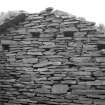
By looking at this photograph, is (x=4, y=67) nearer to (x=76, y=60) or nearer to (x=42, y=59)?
(x=42, y=59)

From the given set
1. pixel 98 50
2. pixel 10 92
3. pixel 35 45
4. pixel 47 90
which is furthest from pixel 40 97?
pixel 98 50

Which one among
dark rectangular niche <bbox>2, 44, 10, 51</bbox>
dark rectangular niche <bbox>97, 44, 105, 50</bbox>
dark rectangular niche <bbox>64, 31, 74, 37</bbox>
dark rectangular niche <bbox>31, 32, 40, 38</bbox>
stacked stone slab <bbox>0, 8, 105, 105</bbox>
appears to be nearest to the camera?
stacked stone slab <bbox>0, 8, 105, 105</bbox>

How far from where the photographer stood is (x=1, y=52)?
8180 mm

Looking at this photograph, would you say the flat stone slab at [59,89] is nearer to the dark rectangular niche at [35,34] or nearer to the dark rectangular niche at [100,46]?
the dark rectangular niche at [100,46]

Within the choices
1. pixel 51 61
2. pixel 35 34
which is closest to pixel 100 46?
pixel 51 61

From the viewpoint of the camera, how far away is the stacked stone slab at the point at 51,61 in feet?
23.5

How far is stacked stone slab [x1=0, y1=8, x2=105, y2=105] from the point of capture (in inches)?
283

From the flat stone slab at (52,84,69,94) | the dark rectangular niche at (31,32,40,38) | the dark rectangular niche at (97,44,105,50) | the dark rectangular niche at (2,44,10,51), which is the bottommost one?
the flat stone slab at (52,84,69,94)

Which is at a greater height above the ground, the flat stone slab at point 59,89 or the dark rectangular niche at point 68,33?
the dark rectangular niche at point 68,33

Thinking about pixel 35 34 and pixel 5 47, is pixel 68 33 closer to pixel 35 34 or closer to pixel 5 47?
pixel 35 34

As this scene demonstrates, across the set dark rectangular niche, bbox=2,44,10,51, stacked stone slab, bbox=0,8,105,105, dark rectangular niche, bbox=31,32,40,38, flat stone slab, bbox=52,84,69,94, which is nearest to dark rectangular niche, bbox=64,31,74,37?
stacked stone slab, bbox=0,8,105,105

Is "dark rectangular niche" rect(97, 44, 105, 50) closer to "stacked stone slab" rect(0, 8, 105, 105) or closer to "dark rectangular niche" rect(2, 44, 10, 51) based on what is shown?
"stacked stone slab" rect(0, 8, 105, 105)

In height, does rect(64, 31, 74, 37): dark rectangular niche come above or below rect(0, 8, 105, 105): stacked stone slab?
above

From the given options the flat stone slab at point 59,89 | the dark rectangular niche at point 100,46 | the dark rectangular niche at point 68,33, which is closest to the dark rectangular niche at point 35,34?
the dark rectangular niche at point 68,33
